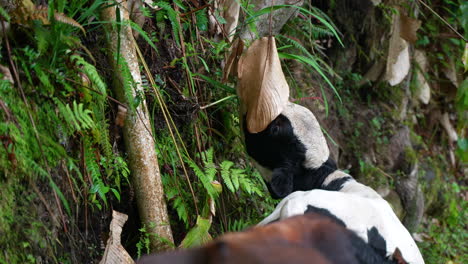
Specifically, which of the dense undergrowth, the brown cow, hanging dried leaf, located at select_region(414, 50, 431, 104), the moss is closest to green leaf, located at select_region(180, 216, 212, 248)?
the dense undergrowth

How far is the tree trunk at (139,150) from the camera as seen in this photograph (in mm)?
2447

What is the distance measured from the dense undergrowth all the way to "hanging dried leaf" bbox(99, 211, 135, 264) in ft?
0.40

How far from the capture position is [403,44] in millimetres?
4676

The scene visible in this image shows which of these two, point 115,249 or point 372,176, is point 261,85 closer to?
point 115,249

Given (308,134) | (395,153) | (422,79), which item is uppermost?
(308,134)

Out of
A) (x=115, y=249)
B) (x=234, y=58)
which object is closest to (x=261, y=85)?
(x=234, y=58)

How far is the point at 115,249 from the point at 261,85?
114 cm

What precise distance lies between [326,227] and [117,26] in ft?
5.05

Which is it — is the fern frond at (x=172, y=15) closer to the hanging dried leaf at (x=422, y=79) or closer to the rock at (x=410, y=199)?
the rock at (x=410, y=199)

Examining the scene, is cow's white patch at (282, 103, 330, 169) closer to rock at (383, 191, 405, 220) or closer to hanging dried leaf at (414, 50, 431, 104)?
rock at (383, 191, 405, 220)

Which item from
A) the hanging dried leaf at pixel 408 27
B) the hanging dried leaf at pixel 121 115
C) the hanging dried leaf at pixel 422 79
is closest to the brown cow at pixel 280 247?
the hanging dried leaf at pixel 121 115

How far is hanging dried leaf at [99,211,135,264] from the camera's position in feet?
7.11

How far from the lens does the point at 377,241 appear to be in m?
2.13

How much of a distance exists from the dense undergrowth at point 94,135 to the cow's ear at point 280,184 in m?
0.12
